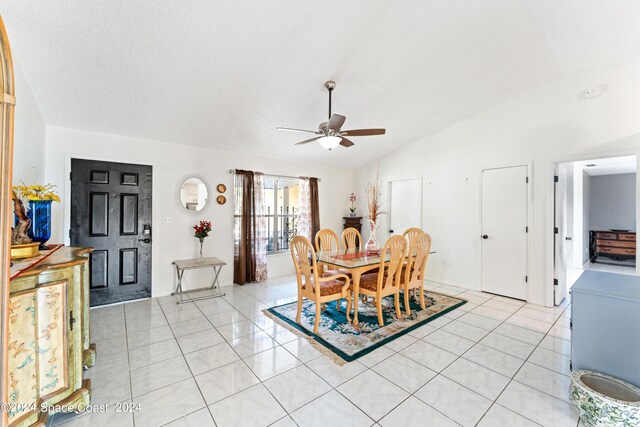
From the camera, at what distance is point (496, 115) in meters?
4.18

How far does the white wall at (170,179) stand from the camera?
134 inches

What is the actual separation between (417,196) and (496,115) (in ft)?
6.01

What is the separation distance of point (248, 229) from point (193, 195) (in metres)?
1.07

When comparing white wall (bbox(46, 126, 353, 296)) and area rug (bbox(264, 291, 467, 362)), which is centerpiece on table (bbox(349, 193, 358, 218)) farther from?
area rug (bbox(264, 291, 467, 362))

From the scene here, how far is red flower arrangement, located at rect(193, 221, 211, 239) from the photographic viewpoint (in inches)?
165

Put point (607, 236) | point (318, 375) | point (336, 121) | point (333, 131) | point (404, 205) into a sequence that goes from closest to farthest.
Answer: point (318, 375) → point (336, 121) → point (333, 131) → point (404, 205) → point (607, 236)

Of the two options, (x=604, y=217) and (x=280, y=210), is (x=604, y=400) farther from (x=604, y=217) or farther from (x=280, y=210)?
(x=604, y=217)

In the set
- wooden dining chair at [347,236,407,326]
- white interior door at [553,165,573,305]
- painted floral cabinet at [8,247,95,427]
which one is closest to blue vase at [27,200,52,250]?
painted floral cabinet at [8,247,95,427]

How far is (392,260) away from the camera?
3043mm

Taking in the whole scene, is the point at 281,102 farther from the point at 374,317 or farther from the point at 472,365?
the point at 472,365

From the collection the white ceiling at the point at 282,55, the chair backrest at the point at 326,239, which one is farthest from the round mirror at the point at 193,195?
the chair backrest at the point at 326,239

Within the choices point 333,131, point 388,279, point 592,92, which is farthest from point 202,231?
point 592,92

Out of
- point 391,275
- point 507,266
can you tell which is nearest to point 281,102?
point 391,275

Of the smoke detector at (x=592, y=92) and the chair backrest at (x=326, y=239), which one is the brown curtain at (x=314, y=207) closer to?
the chair backrest at (x=326, y=239)
